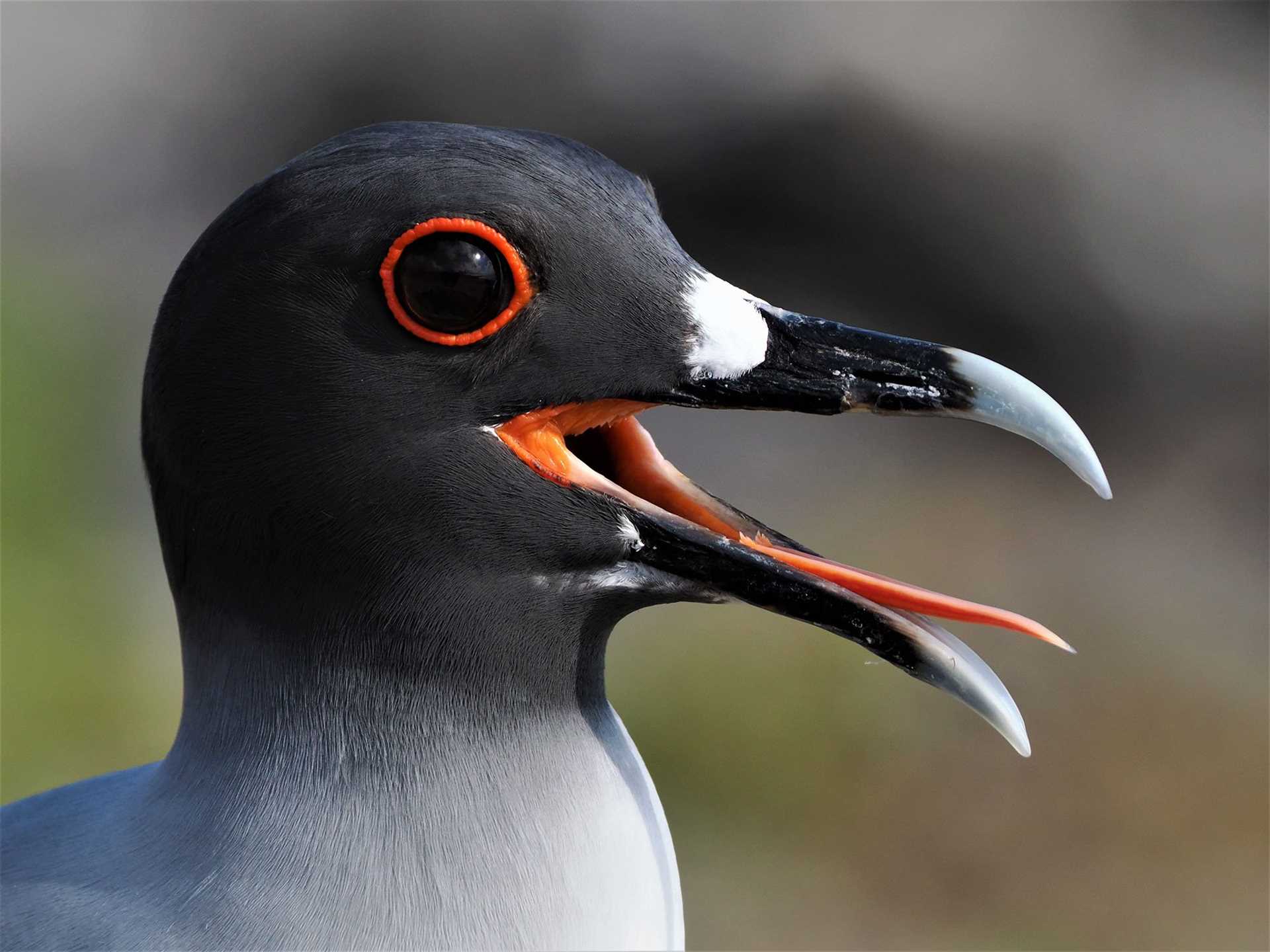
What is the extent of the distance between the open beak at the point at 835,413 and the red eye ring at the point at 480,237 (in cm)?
15

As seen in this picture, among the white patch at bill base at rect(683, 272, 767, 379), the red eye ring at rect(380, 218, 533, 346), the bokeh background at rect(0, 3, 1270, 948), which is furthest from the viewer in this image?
the bokeh background at rect(0, 3, 1270, 948)

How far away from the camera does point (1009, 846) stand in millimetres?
5594

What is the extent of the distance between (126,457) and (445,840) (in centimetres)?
603

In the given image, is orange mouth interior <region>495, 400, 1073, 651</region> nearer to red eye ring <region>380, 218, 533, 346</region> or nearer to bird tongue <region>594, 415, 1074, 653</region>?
bird tongue <region>594, 415, 1074, 653</region>

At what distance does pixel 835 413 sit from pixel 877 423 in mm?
5915

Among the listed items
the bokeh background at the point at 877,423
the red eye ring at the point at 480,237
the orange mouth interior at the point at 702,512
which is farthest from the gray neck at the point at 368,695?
the bokeh background at the point at 877,423

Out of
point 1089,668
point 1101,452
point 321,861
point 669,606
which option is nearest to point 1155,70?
point 1101,452

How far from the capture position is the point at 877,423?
766cm

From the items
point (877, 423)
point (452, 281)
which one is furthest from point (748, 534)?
point (877, 423)

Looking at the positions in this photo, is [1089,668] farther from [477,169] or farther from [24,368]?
[24,368]

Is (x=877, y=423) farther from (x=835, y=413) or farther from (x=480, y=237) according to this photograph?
(x=480, y=237)

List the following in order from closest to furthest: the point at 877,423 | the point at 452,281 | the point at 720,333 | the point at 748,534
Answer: the point at 452,281
the point at 720,333
the point at 748,534
the point at 877,423

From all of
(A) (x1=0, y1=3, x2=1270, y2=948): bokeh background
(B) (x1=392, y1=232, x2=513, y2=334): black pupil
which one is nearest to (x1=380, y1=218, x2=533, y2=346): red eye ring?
(B) (x1=392, y1=232, x2=513, y2=334): black pupil

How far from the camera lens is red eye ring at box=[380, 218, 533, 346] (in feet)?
5.64
